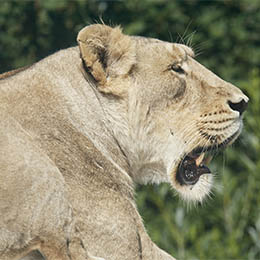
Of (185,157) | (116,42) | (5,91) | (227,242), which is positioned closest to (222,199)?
(227,242)

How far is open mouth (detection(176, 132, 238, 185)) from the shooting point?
4449mm

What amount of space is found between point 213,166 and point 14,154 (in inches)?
157

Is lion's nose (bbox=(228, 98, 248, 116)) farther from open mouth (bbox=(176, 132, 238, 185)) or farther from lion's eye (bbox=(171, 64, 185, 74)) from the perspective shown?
lion's eye (bbox=(171, 64, 185, 74))

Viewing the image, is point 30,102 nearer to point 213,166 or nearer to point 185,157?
point 185,157

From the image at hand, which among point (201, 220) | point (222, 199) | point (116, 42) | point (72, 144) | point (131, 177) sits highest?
point (116, 42)

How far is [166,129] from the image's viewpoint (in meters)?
4.31

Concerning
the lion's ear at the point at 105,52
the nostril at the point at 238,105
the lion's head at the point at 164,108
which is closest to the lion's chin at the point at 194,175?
the lion's head at the point at 164,108

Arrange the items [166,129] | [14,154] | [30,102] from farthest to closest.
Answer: [166,129] → [30,102] → [14,154]

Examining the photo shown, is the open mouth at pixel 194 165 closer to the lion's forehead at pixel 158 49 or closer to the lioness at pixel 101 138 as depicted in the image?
the lioness at pixel 101 138

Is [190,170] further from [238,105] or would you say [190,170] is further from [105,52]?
[105,52]

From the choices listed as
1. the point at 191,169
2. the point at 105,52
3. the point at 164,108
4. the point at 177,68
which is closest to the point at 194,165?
the point at 191,169

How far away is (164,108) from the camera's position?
170 inches

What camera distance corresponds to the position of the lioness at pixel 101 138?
3418 millimetres

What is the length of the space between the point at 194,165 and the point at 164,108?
408 mm
